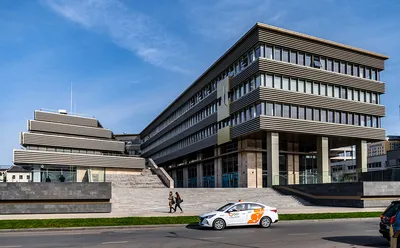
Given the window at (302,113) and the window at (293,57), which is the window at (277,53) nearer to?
the window at (293,57)

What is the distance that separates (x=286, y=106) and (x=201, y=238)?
30889 mm

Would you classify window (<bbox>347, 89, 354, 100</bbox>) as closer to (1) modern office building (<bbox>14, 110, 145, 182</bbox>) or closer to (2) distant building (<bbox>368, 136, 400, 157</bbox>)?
(1) modern office building (<bbox>14, 110, 145, 182</bbox>)

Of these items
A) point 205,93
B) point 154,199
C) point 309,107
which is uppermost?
point 205,93

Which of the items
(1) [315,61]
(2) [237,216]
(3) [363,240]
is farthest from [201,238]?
(1) [315,61]

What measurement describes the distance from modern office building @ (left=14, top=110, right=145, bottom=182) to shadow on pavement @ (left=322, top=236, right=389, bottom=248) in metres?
42.4

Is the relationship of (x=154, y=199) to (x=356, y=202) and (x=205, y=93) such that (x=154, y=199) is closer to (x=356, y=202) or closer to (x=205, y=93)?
(x=356, y=202)

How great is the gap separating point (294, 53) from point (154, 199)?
2301 centimetres

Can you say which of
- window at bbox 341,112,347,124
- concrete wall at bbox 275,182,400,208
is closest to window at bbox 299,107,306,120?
window at bbox 341,112,347,124

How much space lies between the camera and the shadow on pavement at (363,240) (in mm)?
14188

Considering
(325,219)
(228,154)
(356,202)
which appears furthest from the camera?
(228,154)

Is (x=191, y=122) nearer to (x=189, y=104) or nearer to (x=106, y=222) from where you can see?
(x=189, y=104)

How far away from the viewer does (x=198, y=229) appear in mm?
19906

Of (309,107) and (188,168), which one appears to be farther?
(188,168)

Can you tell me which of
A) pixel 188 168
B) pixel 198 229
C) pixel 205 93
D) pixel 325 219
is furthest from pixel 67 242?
pixel 188 168
